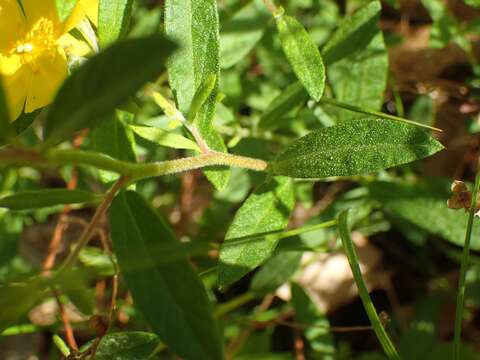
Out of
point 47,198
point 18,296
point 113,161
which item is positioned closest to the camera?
point 18,296

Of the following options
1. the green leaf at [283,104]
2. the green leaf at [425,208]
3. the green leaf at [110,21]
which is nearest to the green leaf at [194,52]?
the green leaf at [110,21]

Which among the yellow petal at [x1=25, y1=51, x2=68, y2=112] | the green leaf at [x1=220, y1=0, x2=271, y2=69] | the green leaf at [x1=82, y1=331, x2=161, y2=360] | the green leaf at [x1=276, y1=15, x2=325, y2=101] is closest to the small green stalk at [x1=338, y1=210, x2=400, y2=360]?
the green leaf at [x1=276, y1=15, x2=325, y2=101]

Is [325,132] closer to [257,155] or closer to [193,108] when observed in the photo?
[193,108]

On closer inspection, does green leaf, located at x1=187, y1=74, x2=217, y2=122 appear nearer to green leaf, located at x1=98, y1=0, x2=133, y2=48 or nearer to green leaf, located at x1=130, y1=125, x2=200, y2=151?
green leaf, located at x1=130, y1=125, x2=200, y2=151

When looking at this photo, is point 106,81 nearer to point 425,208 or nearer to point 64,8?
point 64,8

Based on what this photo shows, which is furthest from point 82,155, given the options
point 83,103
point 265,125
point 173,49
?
point 265,125

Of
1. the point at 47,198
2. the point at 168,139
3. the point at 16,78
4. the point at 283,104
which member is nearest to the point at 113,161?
the point at 47,198

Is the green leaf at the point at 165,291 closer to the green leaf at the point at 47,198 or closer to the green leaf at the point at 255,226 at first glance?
the green leaf at the point at 47,198
